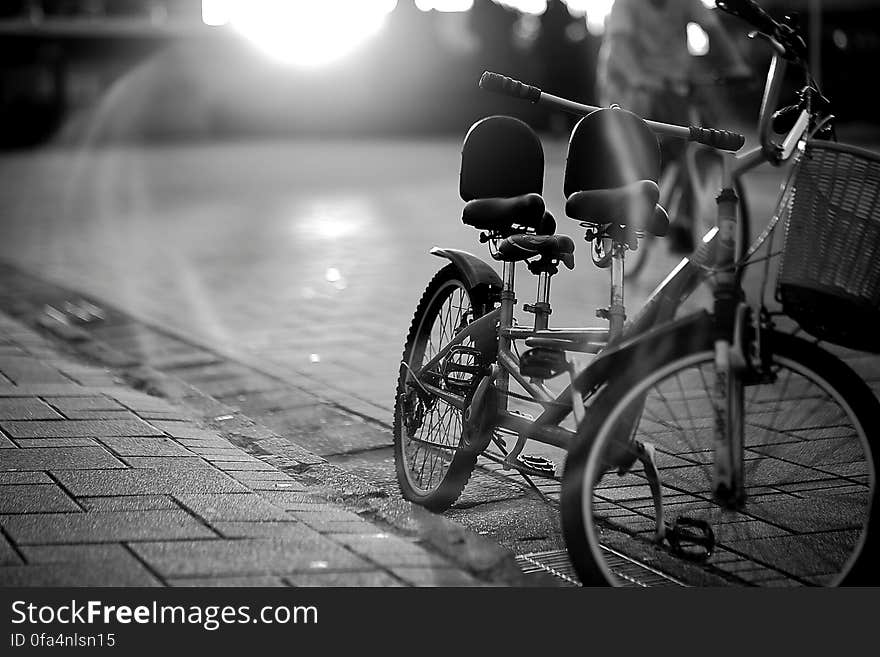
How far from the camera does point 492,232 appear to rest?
4059 millimetres

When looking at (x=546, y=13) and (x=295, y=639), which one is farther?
(x=546, y=13)

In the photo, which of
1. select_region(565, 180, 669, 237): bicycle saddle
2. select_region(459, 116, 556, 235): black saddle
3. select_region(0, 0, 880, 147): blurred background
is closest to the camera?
select_region(565, 180, 669, 237): bicycle saddle

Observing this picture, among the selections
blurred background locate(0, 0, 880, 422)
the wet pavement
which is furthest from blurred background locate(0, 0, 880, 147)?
the wet pavement

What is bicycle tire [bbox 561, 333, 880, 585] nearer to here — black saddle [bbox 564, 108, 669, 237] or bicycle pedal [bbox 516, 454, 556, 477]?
bicycle pedal [bbox 516, 454, 556, 477]

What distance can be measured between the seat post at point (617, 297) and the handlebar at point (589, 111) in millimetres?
341

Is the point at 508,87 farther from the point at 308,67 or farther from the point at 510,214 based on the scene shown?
the point at 308,67

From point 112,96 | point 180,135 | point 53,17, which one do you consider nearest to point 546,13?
point 180,135

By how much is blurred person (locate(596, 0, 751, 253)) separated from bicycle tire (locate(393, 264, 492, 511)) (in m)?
4.38

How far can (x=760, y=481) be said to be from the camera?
14.1 feet

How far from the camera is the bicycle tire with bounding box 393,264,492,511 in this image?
13.5 ft

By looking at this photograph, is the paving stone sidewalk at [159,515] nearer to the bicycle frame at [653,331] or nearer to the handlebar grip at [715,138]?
the bicycle frame at [653,331]

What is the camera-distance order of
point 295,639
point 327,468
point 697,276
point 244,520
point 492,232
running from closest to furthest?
point 295,639, point 697,276, point 244,520, point 492,232, point 327,468

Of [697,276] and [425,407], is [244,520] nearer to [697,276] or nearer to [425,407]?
[425,407]

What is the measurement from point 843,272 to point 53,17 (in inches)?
2491
